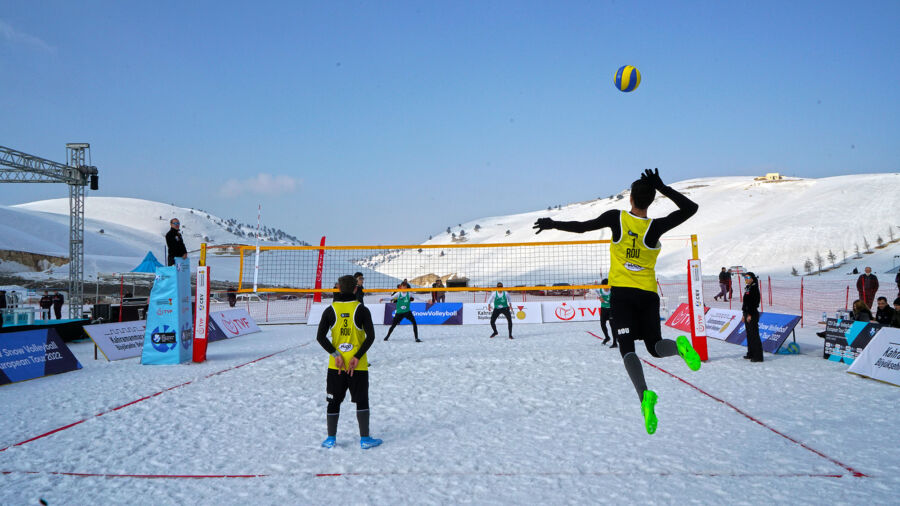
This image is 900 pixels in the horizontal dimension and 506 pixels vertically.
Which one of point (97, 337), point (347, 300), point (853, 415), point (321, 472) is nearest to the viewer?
point (321, 472)

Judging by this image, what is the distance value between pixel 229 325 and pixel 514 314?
9207 millimetres

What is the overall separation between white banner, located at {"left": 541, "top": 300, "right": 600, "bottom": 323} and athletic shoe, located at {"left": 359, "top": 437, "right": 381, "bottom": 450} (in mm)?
14027

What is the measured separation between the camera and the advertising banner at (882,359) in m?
7.36

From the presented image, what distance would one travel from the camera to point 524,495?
379 cm

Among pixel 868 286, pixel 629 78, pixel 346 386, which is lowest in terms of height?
pixel 346 386

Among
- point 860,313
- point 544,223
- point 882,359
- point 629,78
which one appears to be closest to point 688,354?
point 544,223

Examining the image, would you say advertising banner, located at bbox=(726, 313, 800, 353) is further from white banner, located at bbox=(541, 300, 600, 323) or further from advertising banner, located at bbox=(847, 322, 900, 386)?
white banner, located at bbox=(541, 300, 600, 323)

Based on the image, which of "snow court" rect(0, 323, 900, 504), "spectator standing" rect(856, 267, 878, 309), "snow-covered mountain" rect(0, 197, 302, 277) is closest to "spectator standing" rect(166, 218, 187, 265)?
"snow court" rect(0, 323, 900, 504)

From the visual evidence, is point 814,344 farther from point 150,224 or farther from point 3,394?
point 150,224

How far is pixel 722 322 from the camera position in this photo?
12.7 m

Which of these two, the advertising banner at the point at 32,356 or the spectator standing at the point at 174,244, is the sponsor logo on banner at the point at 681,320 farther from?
the advertising banner at the point at 32,356

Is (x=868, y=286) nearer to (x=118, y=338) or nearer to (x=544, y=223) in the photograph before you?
(x=544, y=223)

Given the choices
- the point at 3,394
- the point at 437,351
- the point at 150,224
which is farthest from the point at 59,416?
the point at 150,224

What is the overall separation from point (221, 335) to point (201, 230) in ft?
401
